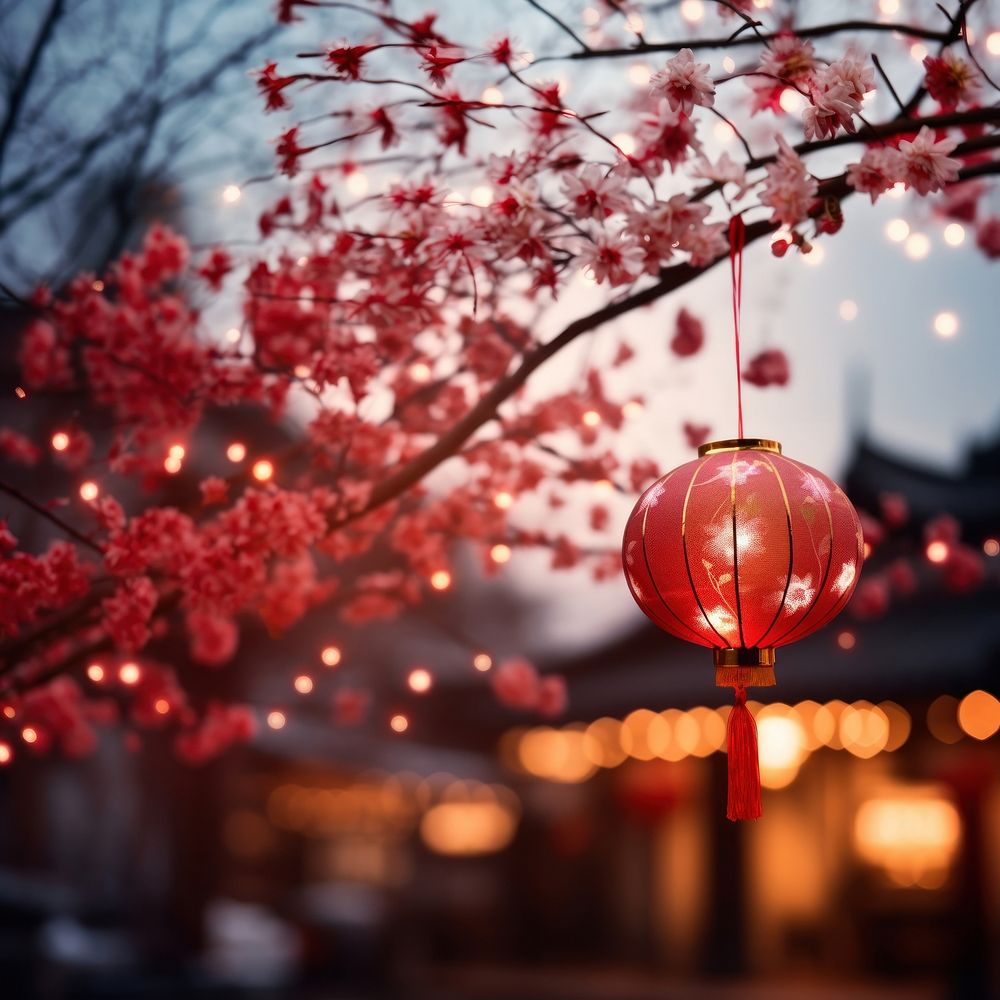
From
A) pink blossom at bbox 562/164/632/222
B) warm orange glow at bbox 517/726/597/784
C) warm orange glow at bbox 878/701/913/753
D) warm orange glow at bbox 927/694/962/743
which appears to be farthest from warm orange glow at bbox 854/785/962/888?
pink blossom at bbox 562/164/632/222

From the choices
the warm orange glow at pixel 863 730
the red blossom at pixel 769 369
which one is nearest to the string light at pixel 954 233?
the red blossom at pixel 769 369

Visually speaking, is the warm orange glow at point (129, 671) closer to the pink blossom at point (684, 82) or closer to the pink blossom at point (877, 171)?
the pink blossom at point (684, 82)

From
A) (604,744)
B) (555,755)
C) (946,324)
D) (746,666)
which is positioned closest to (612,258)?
(746,666)

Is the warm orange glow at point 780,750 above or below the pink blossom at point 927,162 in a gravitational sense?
above

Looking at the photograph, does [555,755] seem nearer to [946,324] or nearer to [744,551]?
[946,324]

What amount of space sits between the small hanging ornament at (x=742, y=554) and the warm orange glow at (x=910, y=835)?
1263 cm

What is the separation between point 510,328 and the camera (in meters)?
4.68

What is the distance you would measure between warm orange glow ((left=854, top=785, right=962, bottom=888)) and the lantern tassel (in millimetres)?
12417

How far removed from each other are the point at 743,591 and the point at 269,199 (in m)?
3.43

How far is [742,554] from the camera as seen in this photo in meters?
2.99

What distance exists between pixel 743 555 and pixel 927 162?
106cm

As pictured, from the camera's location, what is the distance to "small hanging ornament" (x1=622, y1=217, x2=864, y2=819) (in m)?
3.00

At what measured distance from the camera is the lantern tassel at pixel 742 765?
3.26m

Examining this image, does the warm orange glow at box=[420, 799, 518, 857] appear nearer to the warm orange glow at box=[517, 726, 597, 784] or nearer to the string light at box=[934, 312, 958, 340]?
the warm orange glow at box=[517, 726, 597, 784]
